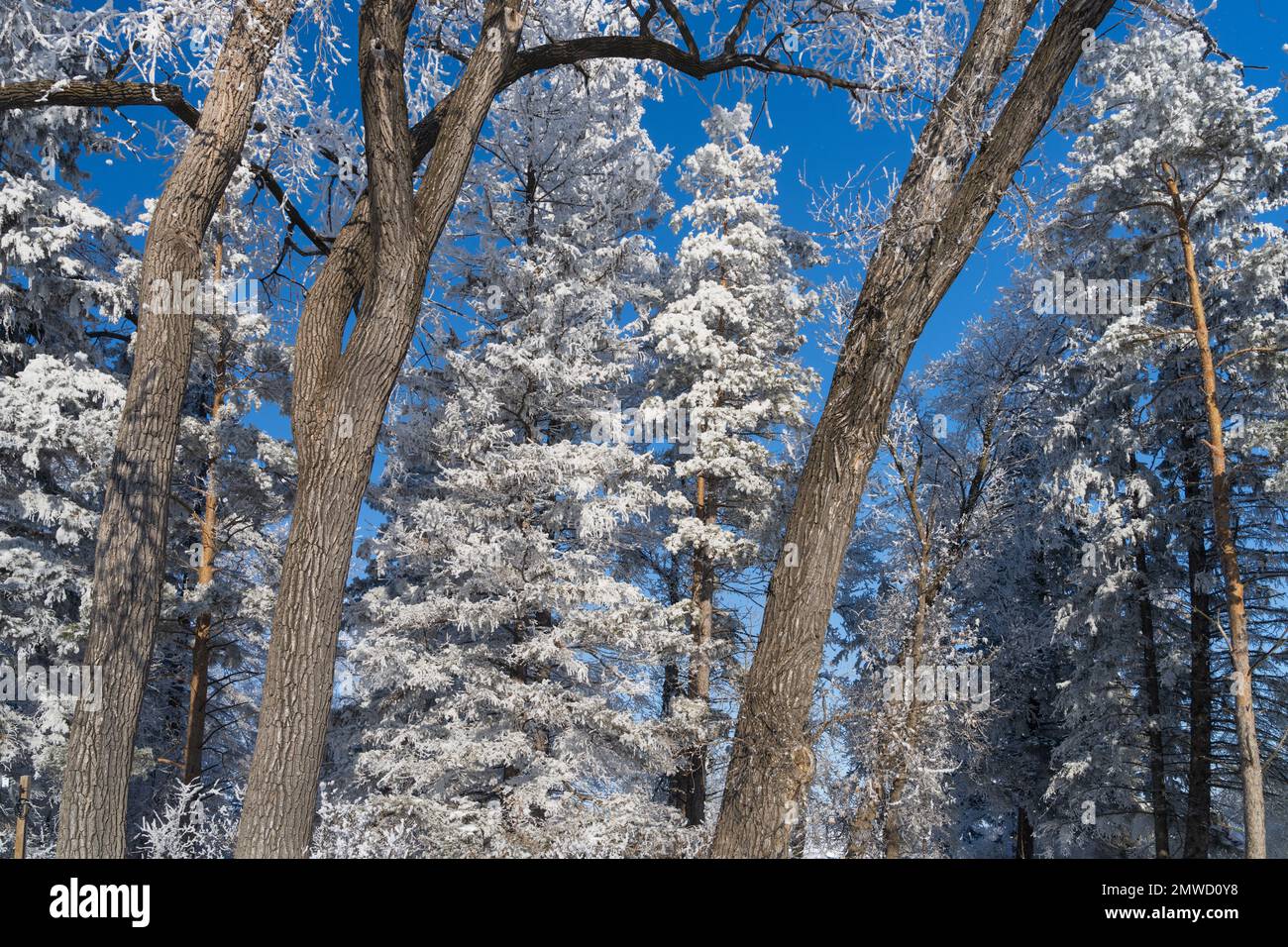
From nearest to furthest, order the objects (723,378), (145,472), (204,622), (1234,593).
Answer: (145,472), (1234,593), (204,622), (723,378)

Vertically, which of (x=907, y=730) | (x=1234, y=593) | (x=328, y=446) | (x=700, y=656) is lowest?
(x=907, y=730)

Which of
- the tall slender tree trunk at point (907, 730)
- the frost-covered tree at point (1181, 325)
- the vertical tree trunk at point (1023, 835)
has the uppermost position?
the frost-covered tree at point (1181, 325)

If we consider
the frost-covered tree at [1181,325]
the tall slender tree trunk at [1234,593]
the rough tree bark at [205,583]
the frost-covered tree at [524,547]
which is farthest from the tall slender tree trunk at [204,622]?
the tall slender tree trunk at [1234,593]

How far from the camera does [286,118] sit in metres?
7.56

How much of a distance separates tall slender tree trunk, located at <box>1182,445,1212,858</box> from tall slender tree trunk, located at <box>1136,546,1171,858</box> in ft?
1.40

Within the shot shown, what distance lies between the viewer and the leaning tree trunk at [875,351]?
4.32 m

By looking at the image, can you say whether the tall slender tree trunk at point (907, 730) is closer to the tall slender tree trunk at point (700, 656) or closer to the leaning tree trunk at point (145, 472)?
the tall slender tree trunk at point (700, 656)

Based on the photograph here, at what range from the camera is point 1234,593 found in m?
12.1

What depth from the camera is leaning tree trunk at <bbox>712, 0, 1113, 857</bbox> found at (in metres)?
4.32

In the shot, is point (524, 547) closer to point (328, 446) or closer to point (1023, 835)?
point (328, 446)

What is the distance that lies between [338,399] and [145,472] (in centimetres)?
171

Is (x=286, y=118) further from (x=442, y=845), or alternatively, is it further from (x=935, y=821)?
(x=935, y=821)

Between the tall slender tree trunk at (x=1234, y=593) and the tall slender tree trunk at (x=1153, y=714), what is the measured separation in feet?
5.68

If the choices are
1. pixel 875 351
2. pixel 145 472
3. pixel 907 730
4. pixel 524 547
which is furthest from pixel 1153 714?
pixel 145 472
